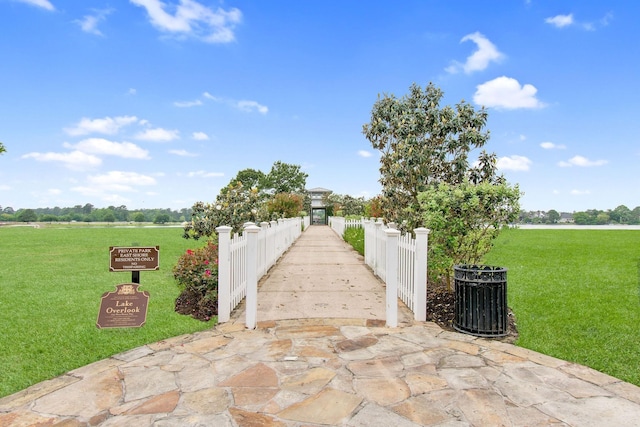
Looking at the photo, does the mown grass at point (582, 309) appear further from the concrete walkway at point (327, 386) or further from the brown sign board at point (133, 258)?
the brown sign board at point (133, 258)

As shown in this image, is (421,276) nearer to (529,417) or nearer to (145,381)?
(529,417)

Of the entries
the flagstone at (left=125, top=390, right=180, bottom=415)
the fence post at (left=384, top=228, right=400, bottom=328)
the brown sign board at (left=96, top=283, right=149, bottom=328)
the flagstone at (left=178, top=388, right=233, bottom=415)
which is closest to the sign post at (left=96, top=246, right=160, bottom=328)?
the brown sign board at (left=96, top=283, right=149, bottom=328)

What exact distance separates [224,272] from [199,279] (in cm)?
100

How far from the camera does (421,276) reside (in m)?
→ 5.16

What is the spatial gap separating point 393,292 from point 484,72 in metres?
9.18

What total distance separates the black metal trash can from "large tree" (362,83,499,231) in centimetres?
373

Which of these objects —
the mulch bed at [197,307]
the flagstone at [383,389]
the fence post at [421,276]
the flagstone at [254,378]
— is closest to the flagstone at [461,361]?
the flagstone at [383,389]

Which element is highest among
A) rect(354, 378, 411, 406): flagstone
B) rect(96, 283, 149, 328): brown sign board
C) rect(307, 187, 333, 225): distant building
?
rect(307, 187, 333, 225): distant building

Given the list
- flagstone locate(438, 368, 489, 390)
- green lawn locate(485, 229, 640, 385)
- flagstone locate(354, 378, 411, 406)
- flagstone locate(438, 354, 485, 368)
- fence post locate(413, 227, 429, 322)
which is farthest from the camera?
fence post locate(413, 227, 429, 322)

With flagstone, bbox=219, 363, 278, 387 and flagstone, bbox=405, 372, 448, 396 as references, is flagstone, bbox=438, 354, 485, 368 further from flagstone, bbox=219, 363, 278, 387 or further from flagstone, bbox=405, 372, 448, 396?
flagstone, bbox=219, 363, 278, 387

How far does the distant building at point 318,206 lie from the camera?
53872mm

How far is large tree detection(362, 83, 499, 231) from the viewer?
8.54 m

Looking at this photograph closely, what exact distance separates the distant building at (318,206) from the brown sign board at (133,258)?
45.5 meters

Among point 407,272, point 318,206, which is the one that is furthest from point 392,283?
point 318,206
